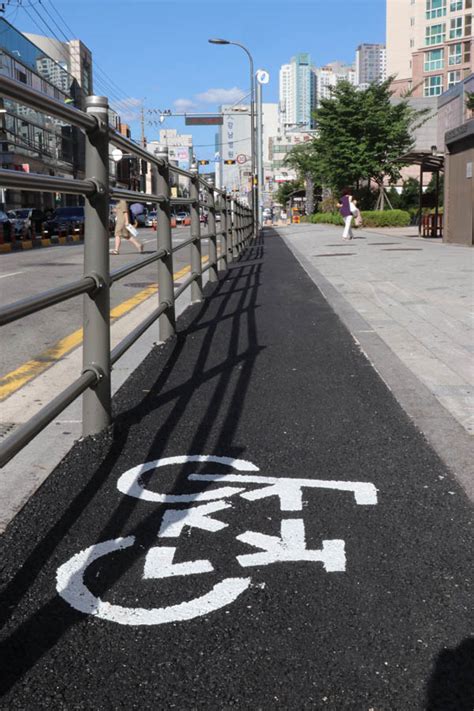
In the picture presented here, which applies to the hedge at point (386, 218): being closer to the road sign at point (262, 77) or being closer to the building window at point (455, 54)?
the road sign at point (262, 77)

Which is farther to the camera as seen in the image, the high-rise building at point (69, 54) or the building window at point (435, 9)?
the building window at point (435, 9)

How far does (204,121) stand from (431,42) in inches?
2635

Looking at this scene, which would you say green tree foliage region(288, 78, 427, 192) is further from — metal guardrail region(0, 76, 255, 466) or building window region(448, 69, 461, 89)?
building window region(448, 69, 461, 89)

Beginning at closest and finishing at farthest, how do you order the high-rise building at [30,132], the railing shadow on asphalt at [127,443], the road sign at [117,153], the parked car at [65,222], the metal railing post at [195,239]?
the railing shadow on asphalt at [127,443]
the road sign at [117,153]
the metal railing post at [195,239]
the parked car at [65,222]
the high-rise building at [30,132]

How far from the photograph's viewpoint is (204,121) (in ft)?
199

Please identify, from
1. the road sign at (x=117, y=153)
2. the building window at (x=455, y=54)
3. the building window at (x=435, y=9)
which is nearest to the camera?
the road sign at (x=117, y=153)

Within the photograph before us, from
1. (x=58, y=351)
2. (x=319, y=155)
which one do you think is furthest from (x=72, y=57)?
(x=58, y=351)

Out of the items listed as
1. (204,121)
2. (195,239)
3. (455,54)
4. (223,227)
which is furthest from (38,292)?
(455,54)

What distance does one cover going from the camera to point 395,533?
9.55 feet

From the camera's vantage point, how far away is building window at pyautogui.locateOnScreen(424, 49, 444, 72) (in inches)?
4454

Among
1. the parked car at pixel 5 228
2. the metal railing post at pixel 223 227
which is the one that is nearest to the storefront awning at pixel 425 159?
the metal railing post at pixel 223 227

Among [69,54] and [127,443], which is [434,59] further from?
[127,443]

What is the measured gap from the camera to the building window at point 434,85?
4488 inches

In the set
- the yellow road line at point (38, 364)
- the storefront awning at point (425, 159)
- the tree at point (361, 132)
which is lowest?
the yellow road line at point (38, 364)
